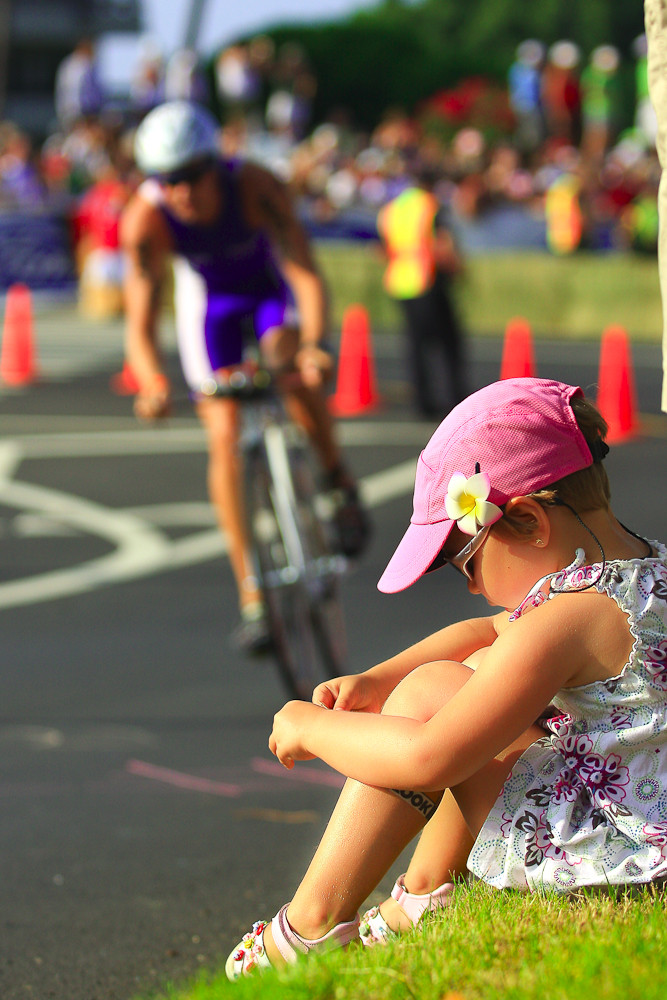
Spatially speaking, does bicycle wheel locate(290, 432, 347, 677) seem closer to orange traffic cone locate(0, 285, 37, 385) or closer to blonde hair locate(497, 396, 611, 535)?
blonde hair locate(497, 396, 611, 535)

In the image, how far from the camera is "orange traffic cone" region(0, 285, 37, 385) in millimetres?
16328

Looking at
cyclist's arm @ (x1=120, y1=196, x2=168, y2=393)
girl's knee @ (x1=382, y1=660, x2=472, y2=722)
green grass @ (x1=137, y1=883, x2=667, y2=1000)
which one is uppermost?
cyclist's arm @ (x1=120, y1=196, x2=168, y2=393)

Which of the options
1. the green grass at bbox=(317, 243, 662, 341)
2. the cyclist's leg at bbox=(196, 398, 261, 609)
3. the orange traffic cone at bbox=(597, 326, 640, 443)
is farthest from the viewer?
the green grass at bbox=(317, 243, 662, 341)

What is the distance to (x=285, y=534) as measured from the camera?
609 centimetres

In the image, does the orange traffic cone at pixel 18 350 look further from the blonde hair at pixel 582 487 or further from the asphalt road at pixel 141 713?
the blonde hair at pixel 582 487

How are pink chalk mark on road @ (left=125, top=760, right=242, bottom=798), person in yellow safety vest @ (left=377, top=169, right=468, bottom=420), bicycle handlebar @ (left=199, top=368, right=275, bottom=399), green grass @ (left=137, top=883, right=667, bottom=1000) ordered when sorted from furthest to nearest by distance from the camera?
1. person in yellow safety vest @ (left=377, top=169, right=468, bottom=420)
2. bicycle handlebar @ (left=199, top=368, right=275, bottom=399)
3. pink chalk mark on road @ (left=125, top=760, right=242, bottom=798)
4. green grass @ (left=137, top=883, right=667, bottom=1000)

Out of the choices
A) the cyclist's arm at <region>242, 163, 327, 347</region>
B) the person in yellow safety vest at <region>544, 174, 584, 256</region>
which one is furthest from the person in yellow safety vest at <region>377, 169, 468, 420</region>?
the person in yellow safety vest at <region>544, 174, 584, 256</region>

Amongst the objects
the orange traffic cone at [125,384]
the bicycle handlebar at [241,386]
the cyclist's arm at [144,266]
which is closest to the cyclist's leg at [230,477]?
the bicycle handlebar at [241,386]

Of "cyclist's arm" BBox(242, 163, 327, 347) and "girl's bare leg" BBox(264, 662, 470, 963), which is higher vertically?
"cyclist's arm" BBox(242, 163, 327, 347)

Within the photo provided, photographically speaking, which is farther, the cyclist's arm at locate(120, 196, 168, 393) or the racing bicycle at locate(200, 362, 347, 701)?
the cyclist's arm at locate(120, 196, 168, 393)

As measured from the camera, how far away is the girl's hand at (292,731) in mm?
2865

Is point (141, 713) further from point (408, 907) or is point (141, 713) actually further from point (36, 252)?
point (36, 252)

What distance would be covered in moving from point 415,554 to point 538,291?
19.2m

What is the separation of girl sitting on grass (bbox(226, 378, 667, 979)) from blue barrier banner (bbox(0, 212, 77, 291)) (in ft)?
66.0
